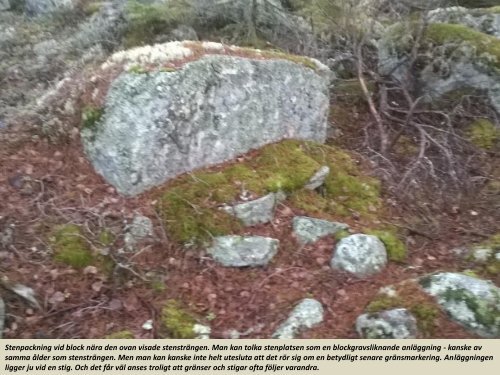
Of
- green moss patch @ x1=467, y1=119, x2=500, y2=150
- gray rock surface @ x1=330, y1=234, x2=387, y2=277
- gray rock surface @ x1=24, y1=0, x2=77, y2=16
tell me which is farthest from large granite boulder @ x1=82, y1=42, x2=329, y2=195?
gray rock surface @ x1=24, y1=0, x2=77, y2=16

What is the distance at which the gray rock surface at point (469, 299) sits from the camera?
4.15 m

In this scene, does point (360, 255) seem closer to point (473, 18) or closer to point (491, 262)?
point (491, 262)

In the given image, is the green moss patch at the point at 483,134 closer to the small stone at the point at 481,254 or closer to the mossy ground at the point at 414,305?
the small stone at the point at 481,254

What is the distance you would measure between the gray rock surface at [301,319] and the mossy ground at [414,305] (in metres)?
0.41

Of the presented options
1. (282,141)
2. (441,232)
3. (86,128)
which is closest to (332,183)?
(282,141)

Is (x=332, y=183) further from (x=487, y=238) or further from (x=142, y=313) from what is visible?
(x=142, y=313)

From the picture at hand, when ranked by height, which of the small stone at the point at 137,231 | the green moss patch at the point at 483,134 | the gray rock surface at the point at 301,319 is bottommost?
the green moss patch at the point at 483,134

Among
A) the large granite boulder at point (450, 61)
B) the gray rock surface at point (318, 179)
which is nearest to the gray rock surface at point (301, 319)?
the gray rock surface at point (318, 179)

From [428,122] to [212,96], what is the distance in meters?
3.35

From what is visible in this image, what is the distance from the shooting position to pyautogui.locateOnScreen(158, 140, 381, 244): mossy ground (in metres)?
4.99

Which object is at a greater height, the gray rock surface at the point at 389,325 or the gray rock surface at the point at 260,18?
the gray rock surface at the point at 260,18

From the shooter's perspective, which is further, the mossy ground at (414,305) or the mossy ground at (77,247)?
the mossy ground at (77,247)

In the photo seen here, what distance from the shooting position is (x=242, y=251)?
4.88 m

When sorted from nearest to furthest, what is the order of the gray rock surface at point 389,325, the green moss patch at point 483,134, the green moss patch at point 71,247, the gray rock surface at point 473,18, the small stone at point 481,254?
the gray rock surface at point 389,325 → the green moss patch at point 71,247 → the small stone at point 481,254 → the green moss patch at point 483,134 → the gray rock surface at point 473,18
